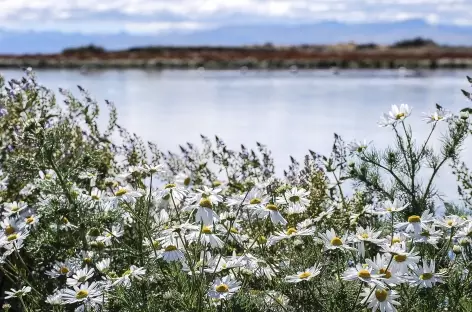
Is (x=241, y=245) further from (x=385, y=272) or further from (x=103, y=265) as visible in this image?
(x=385, y=272)

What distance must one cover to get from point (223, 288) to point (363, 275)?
1.61ft

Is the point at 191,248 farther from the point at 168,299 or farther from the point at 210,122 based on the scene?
the point at 210,122

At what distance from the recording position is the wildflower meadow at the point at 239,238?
271 cm

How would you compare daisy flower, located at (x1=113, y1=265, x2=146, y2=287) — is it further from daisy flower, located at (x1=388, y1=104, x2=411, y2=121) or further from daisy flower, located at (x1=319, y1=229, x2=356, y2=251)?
daisy flower, located at (x1=388, y1=104, x2=411, y2=121)

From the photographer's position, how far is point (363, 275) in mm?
2422

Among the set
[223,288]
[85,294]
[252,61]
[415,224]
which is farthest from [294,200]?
[252,61]

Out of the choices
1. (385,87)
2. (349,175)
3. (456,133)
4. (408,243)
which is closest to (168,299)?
(408,243)

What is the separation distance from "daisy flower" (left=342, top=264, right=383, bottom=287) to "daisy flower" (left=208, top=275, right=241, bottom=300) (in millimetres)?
392

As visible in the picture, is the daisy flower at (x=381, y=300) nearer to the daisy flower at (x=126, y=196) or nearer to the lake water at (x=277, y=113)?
the daisy flower at (x=126, y=196)

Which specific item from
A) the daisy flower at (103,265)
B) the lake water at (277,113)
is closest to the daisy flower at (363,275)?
the daisy flower at (103,265)

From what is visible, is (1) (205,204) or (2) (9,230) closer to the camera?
(1) (205,204)

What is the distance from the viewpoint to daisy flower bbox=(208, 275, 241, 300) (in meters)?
2.62

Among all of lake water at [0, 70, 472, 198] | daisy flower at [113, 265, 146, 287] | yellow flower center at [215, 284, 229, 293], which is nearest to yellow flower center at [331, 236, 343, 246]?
yellow flower center at [215, 284, 229, 293]

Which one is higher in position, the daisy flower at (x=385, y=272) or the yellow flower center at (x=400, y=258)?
the yellow flower center at (x=400, y=258)
